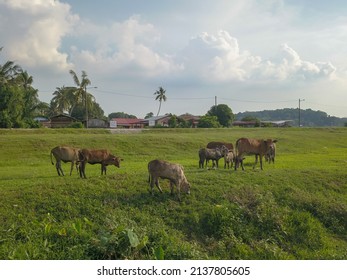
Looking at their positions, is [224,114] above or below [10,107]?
above

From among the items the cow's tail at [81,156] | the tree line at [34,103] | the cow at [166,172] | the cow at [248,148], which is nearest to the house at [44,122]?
the tree line at [34,103]

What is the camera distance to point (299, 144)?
127 ft

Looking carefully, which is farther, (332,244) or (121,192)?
(121,192)

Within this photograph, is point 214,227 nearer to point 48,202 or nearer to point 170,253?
point 170,253

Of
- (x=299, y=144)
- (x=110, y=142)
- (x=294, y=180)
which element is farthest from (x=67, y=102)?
(x=294, y=180)

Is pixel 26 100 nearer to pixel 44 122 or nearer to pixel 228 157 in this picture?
pixel 44 122

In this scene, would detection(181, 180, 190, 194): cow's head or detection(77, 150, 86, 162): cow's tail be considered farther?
detection(77, 150, 86, 162): cow's tail

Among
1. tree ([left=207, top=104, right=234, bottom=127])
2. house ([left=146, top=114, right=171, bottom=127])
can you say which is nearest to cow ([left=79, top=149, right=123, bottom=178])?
tree ([left=207, top=104, right=234, bottom=127])

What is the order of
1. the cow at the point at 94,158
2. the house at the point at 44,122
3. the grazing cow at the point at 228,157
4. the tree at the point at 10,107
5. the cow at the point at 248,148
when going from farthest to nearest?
the house at the point at 44,122 < the tree at the point at 10,107 < the grazing cow at the point at 228,157 < the cow at the point at 248,148 < the cow at the point at 94,158

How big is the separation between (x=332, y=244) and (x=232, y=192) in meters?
3.82

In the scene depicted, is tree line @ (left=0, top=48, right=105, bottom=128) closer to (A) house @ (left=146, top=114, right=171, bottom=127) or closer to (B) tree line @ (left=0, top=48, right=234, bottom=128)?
(B) tree line @ (left=0, top=48, right=234, bottom=128)

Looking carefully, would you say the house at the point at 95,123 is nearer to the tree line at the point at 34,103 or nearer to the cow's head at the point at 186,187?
the tree line at the point at 34,103

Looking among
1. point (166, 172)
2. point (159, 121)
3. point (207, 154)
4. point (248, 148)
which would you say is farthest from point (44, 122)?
point (166, 172)

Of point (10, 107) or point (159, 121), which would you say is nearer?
point (10, 107)
